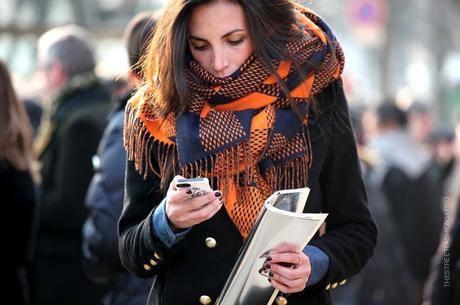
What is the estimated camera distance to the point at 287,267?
134 inches

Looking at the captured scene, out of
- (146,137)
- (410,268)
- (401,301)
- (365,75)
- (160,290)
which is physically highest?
(146,137)

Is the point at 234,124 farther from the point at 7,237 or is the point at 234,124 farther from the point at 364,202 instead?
the point at 7,237

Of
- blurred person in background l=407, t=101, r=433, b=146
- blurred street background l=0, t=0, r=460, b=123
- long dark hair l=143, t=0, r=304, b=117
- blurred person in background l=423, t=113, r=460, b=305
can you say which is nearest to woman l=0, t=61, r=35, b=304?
blurred street background l=0, t=0, r=460, b=123

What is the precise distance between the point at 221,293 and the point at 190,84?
640mm

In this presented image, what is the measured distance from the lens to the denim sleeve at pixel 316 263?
3541 mm

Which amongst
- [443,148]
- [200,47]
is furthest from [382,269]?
[443,148]

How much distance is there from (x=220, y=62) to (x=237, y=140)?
0.82ft

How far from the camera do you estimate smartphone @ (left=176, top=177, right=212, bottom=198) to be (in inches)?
129

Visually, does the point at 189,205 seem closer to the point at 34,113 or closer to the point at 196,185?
the point at 196,185

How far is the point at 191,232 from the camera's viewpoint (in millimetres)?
3658

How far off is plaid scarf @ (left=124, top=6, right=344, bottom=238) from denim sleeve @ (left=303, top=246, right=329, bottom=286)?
19 centimetres

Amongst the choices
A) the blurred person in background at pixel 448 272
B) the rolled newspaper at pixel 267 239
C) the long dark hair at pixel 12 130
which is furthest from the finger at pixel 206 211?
the long dark hair at pixel 12 130

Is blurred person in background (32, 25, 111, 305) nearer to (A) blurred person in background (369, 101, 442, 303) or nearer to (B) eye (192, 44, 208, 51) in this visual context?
(A) blurred person in background (369, 101, 442, 303)

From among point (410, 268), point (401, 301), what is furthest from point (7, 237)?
point (410, 268)
